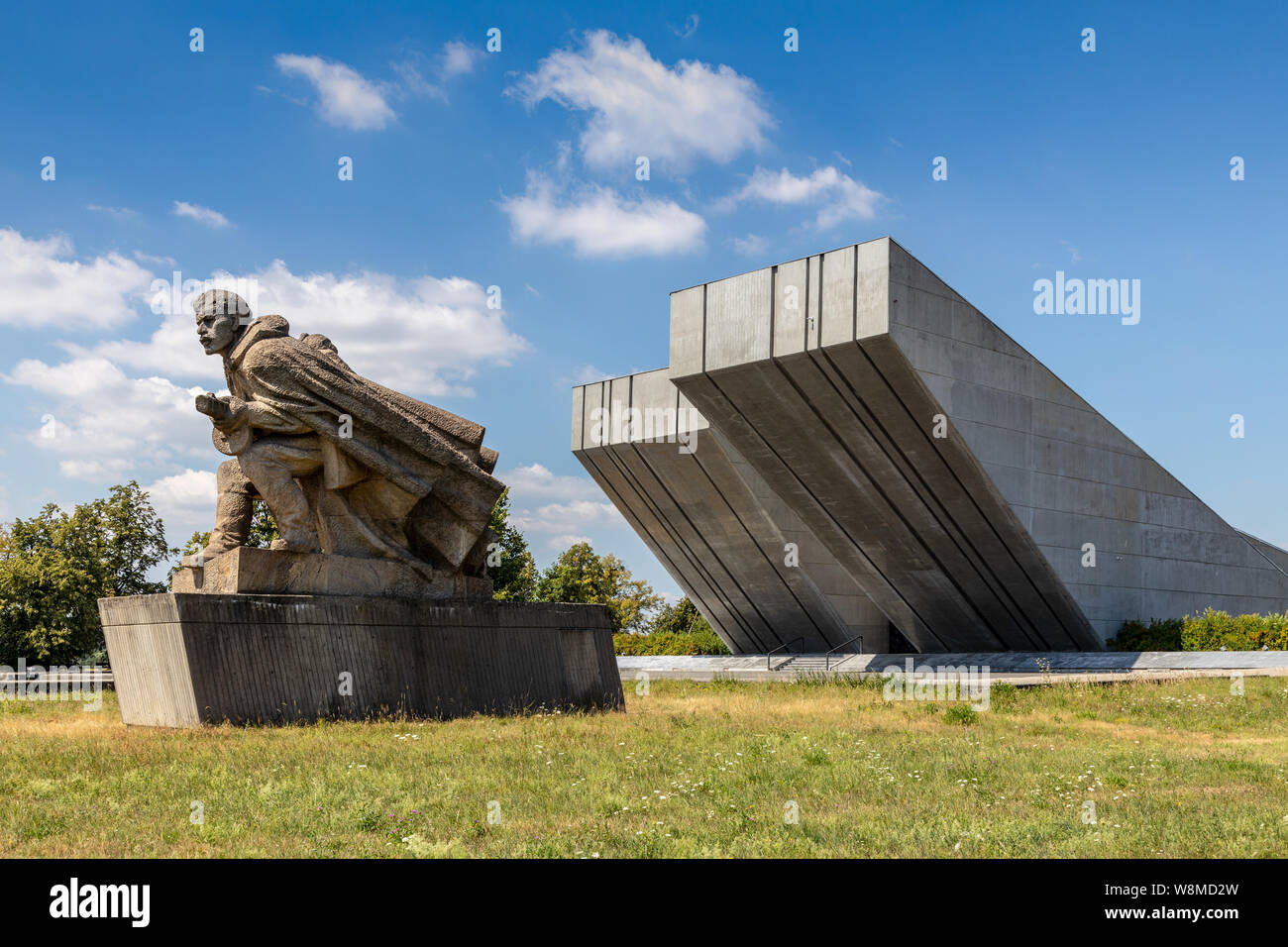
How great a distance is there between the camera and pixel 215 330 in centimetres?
1254

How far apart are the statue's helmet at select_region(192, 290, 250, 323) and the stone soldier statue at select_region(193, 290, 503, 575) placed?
0.04ft

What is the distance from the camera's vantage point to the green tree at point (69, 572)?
3469 centimetres

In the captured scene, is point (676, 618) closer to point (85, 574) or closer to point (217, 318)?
point (85, 574)

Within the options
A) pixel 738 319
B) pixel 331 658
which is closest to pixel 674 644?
pixel 738 319

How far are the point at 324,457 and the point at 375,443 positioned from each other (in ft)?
1.91

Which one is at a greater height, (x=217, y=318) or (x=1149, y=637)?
(x=217, y=318)

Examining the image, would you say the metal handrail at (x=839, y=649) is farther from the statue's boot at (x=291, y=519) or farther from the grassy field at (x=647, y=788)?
the statue's boot at (x=291, y=519)

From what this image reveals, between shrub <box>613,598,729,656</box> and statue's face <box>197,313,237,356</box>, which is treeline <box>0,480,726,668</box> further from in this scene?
statue's face <box>197,313,237,356</box>

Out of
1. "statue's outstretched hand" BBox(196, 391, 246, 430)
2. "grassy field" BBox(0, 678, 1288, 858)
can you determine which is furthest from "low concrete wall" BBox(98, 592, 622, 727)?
"statue's outstretched hand" BBox(196, 391, 246, 430)

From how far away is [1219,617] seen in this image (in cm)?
2497
